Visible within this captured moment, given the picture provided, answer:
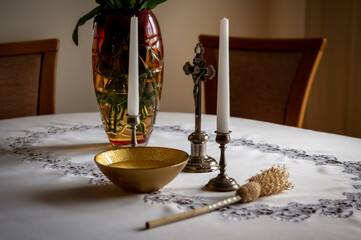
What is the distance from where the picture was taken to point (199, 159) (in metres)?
0.94

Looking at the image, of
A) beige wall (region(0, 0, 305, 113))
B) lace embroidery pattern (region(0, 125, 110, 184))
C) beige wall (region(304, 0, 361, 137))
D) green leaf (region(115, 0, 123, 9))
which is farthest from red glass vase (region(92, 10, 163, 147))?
beige wall (region(304, 0, 361, 137))

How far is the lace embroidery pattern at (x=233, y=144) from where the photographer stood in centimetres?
68

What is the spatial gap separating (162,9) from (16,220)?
6.97 feet

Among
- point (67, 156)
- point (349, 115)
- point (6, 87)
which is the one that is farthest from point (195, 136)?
point (349, 115)

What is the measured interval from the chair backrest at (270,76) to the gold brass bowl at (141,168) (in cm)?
106

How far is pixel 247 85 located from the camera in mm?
1948

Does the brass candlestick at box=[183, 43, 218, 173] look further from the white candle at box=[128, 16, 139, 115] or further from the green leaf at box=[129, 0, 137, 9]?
the green leaf at box=[129, 0, 137, 9]

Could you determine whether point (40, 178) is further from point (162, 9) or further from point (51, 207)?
point (162, 9)

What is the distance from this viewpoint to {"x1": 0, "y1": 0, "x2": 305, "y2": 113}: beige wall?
7.57 ft

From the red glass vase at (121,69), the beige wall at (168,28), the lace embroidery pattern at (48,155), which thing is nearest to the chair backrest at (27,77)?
the beige wall at (168,28)

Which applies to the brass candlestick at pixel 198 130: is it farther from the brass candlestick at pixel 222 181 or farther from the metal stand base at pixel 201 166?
the brass candlestick at pixel 222 181

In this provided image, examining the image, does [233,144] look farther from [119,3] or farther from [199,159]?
[119,3]

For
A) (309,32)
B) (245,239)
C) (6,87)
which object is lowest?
(245,239)

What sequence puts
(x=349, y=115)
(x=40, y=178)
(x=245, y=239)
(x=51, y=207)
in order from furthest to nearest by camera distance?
(x=349, y=115), (x=40, y=178), (x=51, y=207), (x=245, y=239)
